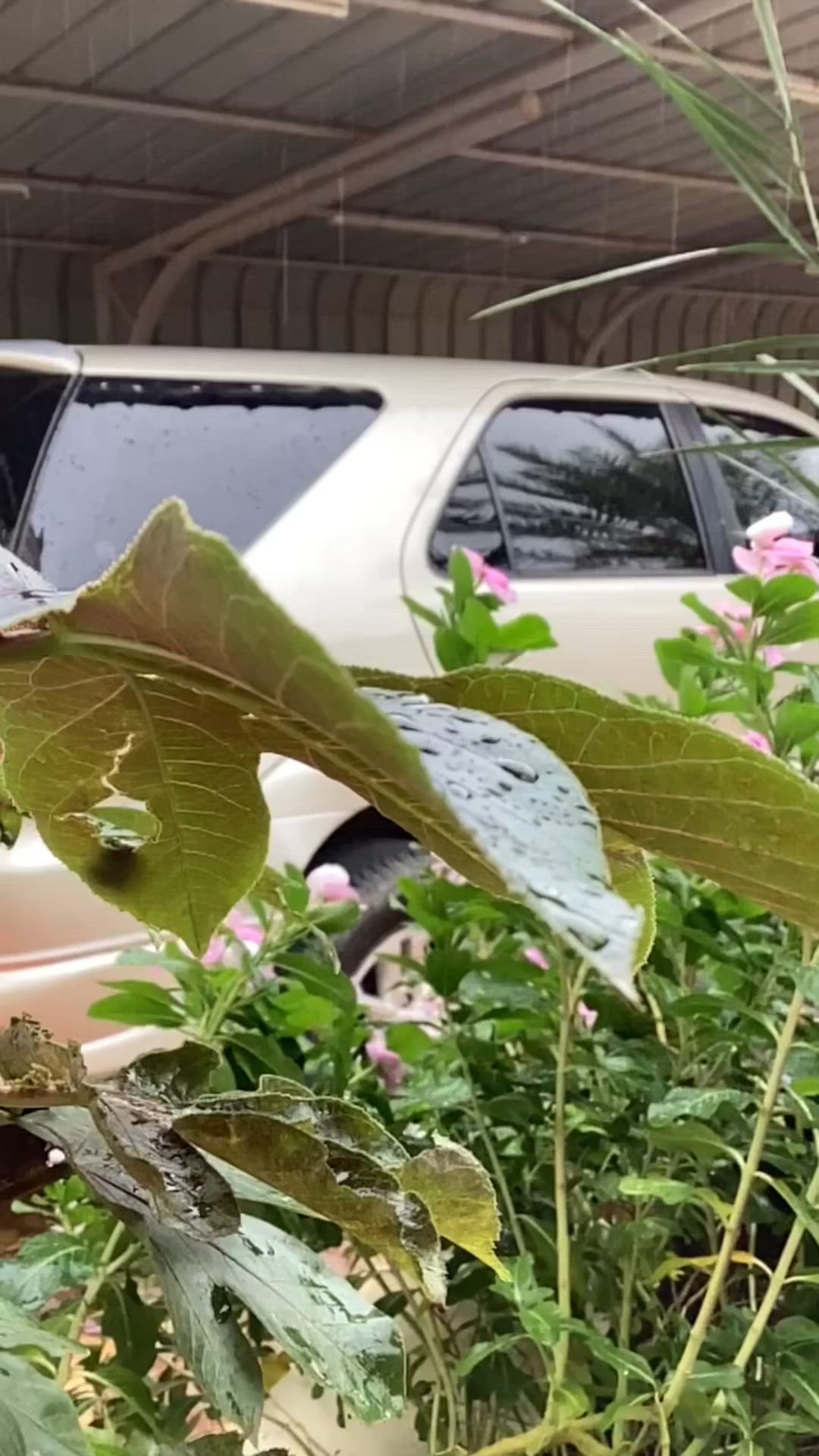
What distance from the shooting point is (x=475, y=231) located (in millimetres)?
4020

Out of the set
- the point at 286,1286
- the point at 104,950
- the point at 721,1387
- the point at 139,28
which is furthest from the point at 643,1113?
the point at 139,28

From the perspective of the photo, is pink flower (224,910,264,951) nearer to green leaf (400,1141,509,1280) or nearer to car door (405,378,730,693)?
green leaf (400,1141,509,1280)

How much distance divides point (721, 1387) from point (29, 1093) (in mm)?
311

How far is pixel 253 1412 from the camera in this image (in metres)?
0.31

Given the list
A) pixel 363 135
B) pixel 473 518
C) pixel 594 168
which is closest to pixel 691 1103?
pixel 473 518

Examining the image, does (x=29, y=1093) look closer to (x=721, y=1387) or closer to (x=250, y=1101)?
(x=250, y=1101)

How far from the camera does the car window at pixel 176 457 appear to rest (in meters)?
1.62

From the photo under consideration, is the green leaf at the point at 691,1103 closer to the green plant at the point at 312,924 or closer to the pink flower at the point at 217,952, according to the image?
the green plant at the point at 312,924

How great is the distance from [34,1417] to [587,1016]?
0.41 meters

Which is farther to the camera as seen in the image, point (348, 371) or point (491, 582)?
point (348, 371)

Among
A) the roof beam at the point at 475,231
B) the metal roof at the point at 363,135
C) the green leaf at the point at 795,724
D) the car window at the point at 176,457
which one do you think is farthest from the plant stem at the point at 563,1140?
the roof beam at the point at 475,231

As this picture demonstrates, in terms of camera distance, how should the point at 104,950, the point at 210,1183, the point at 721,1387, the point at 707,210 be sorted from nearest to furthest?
the point at 210,1183 < the point at 721,1387 < the point at 104,950 < the point at 707,210

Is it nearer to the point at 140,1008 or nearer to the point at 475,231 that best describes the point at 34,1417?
the point at 140,1008

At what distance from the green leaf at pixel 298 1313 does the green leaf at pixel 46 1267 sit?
190 millimetres
